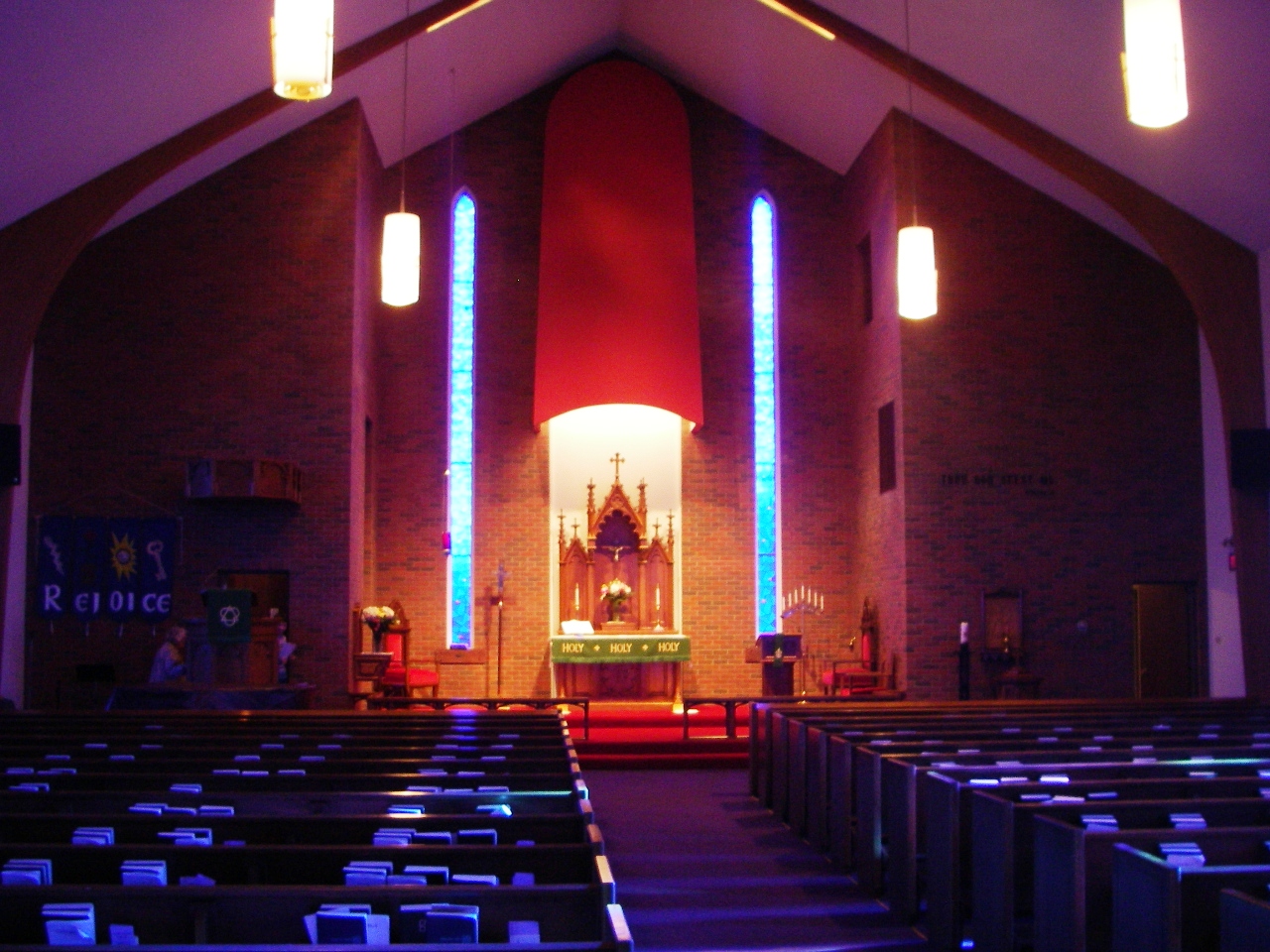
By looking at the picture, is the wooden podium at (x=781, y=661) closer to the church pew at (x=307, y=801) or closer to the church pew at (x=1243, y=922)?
the church pew at (x=307, y=801)

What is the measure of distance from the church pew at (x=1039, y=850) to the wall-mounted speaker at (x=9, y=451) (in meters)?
7.45

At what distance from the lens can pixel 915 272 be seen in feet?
29.9

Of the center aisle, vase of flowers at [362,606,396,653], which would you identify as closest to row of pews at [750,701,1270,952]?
the center aisle

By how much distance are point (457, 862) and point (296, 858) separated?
1.37 ft

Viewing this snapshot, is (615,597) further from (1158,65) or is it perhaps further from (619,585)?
(1158,65)

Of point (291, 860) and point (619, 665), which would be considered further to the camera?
point (619, 665)

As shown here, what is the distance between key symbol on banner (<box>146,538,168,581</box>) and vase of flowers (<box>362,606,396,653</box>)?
6.11 ft

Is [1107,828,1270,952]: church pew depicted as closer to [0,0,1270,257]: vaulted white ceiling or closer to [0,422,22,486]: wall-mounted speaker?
[0,0,1270,257]: vaulted white ceiling

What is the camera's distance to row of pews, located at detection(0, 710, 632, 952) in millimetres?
2709

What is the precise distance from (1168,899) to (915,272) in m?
6.53

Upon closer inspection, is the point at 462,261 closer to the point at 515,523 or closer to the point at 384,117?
the point at 384,117

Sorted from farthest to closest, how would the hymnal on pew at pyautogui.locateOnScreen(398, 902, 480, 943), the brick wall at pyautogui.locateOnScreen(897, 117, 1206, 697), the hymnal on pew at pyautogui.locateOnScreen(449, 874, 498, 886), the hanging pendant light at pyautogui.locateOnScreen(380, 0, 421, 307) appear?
the brick wall at pyautogui.locateOnScreen(897, 117, 1206, 697) < the hanging pendant light at pyautogui.locateOnScreen(380, 0, 421, 307) < the hymnal on pew at pyautogui.locateOnScreen(449, 874, 498, 886) < the hymnal on pew at pyautogui.locateOnScreen(398, 902, 480, 943)

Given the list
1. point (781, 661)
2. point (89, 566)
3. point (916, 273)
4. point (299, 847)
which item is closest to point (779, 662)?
point (781, 661)

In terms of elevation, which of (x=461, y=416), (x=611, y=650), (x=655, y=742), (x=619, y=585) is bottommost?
(x=655, y=742)
